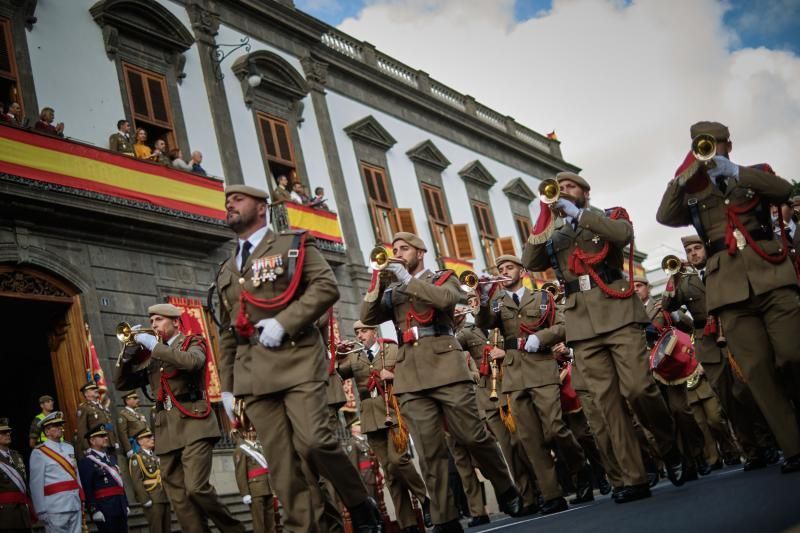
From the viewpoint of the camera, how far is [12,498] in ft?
36.4

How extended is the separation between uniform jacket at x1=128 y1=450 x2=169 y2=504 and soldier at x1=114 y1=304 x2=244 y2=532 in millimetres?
4106

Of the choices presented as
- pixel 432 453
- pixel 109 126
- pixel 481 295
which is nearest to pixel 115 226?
pixel 109 126

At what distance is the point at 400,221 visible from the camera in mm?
25797

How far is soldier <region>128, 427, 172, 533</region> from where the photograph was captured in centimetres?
1248

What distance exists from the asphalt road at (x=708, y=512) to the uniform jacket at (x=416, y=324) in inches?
51.3

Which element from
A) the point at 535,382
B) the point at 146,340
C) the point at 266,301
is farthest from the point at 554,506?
the point at 146,340

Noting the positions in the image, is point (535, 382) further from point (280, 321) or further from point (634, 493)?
point (280, 321)

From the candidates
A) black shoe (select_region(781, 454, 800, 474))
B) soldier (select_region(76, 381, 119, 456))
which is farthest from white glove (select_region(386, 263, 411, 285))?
soldier (select_region(76, 381, 119, 456))

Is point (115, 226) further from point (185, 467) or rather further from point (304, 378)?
point (304, 378)

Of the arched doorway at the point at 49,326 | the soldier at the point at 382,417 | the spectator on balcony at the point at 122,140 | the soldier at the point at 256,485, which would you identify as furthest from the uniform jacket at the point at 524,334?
the spectator on balcony at the point at 122,140

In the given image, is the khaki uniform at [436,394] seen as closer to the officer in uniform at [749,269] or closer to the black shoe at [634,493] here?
the black shoe at [634,493]

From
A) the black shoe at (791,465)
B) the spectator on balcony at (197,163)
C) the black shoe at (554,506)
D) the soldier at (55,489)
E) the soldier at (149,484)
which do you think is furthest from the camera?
the spectator on balcony at (197,163)

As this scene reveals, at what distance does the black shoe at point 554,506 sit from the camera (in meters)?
9.00

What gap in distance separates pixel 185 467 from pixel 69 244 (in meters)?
7.71
